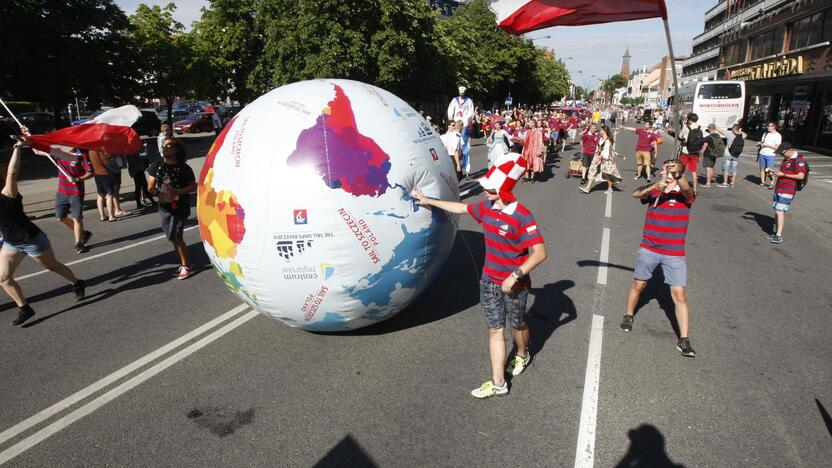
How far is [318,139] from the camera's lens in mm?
3943

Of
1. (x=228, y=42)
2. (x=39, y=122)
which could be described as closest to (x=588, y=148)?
(x=228, y=42)

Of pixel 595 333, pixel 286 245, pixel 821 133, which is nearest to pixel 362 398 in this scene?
pixel 286 245

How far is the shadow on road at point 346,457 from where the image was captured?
3232mm

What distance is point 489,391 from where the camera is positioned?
3896mm

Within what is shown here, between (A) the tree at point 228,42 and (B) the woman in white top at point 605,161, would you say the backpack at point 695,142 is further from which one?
(A) the tree at point 228,42

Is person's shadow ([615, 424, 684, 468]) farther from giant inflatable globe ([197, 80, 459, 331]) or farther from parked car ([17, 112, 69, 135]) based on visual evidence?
parked car ([17, 112, 69, 135])

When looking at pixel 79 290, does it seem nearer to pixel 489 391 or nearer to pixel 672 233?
pixel 489 391

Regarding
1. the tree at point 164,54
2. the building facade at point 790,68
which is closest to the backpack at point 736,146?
the building facade at point 790,68

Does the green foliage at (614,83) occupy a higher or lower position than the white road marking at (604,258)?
higher

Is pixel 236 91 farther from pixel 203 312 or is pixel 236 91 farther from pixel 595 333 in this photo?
pixel 595 333

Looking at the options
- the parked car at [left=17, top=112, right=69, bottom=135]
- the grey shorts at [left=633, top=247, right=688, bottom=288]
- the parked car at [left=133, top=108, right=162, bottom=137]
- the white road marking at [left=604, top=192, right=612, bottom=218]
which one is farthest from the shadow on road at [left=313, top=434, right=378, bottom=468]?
the parked car at [left=133, top=108, right=162, bottom=137]

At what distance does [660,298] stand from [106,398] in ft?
19.1

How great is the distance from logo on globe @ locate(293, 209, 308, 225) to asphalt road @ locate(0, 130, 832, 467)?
4.53ft

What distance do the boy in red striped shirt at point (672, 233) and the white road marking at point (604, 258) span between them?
1681 millimetres
